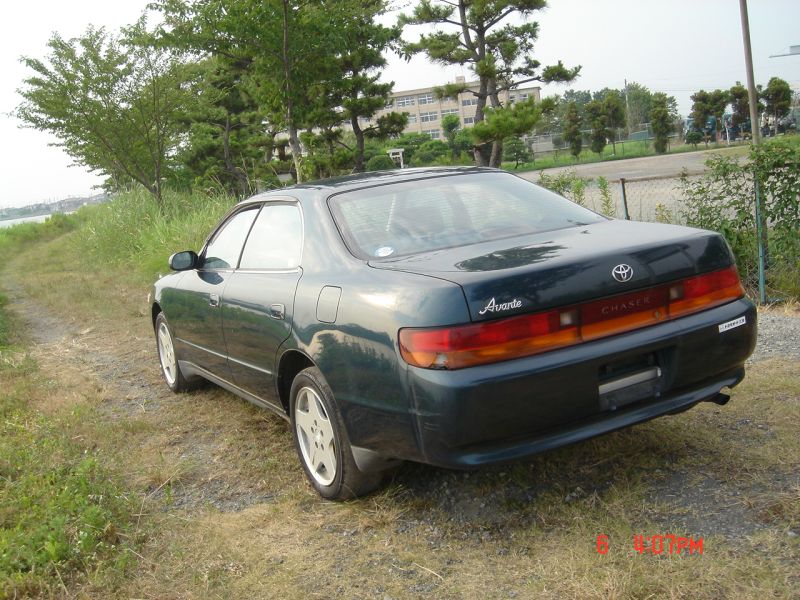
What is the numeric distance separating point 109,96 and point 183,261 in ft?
56.7

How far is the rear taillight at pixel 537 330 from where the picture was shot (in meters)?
2.80

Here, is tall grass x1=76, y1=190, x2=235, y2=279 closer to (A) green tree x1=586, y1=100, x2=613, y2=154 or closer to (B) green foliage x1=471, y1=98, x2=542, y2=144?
(B) green foliage x1=471, y1=98, x2=542, y2=144

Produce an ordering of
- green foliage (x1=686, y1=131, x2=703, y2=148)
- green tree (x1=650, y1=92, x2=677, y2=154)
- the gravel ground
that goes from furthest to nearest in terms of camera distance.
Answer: green tree (x1=650, y1=92, x2=677, y2=154), green foliage (x1=686, y1=131, x2=703, y2=148), the gravel ground

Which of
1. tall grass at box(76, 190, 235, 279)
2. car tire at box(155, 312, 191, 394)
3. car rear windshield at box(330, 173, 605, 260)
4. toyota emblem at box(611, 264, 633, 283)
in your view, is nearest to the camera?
toyota emblem at box(611, 264, 633, 283)

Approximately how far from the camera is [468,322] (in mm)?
2787

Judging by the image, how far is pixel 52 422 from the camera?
5.06 metres

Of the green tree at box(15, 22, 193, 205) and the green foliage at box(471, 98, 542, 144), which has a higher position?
the green tree at box(15, 22, 193, 205)

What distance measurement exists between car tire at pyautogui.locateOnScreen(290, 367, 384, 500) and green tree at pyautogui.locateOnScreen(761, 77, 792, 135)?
147 feet

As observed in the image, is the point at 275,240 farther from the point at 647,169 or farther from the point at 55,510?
the point at 647,169

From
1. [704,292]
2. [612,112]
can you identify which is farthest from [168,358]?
[612,112]

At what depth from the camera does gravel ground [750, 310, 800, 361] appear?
515 centimetres

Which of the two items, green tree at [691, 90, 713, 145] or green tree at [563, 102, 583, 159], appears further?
green tree at [563, 102, 583, 159]

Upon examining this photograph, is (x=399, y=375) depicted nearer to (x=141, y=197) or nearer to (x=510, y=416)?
(x=510, y=416)

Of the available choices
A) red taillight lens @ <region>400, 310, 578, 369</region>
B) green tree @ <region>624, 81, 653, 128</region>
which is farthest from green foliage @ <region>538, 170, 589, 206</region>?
green tree @ <region>624, 81, 653, 128</region>
